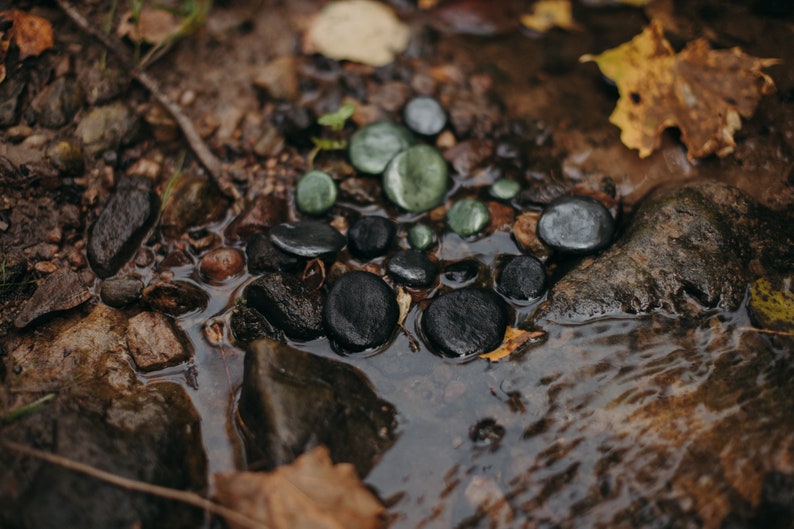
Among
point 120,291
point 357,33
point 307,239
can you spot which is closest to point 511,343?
point 307,239

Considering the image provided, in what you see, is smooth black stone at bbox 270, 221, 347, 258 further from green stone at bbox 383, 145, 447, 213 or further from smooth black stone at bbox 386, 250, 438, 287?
green stone at bbox 383, 145, 447, 213

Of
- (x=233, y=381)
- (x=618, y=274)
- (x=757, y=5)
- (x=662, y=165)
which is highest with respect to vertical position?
(x=757, y=5)

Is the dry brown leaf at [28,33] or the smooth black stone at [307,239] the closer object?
the smooth black stone at [307,239]

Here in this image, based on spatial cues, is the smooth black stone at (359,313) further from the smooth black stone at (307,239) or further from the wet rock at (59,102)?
the wet rock at (59,102)

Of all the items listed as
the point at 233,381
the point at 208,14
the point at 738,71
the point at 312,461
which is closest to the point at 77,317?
the point at 233,381

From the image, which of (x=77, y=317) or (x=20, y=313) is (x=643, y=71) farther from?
(x=20, y=313)

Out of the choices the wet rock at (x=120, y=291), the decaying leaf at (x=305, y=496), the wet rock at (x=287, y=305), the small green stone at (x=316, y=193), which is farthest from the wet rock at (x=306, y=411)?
the small green stone at (x=316, y=193)

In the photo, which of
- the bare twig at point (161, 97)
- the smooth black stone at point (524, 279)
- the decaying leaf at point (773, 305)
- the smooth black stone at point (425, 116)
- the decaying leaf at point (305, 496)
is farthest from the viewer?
the smooth black stone at point (425, 116)
